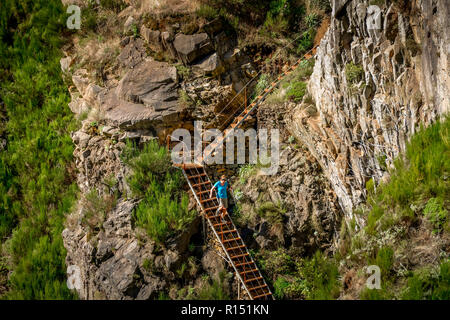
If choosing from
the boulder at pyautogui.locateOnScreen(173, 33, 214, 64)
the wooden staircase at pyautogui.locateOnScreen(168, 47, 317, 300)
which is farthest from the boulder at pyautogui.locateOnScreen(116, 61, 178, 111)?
the wooden staircase at pyautogui.locateOnScreen(168, 47, 317, 300)

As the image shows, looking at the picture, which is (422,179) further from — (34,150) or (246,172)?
(34,150)

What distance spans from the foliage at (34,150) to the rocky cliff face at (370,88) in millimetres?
6706

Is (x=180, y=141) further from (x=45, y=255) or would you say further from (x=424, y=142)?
(x=424, y=142)

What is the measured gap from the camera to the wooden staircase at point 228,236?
9.54 m

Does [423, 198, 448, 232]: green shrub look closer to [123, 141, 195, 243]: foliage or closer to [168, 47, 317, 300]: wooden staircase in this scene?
[168, 47, 317, 300]: wooden staircase

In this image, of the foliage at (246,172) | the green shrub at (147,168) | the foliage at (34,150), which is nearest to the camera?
the green shrub at (147,168)

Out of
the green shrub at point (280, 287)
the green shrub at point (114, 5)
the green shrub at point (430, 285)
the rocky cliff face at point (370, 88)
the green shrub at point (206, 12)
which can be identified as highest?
the green shrub at point (114, 5)

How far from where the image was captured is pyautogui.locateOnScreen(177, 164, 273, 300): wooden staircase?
954 cm

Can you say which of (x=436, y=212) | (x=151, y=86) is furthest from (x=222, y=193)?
(x=436, y=212)

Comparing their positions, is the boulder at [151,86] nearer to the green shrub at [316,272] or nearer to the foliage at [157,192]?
the foliage at [157,192]

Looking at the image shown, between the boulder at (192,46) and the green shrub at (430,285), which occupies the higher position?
the boulder at (192,46)

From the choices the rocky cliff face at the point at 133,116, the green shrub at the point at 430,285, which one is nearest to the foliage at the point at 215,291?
Answer: the rocky cliff face at the point at 133,116

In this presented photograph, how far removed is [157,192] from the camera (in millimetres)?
10516
